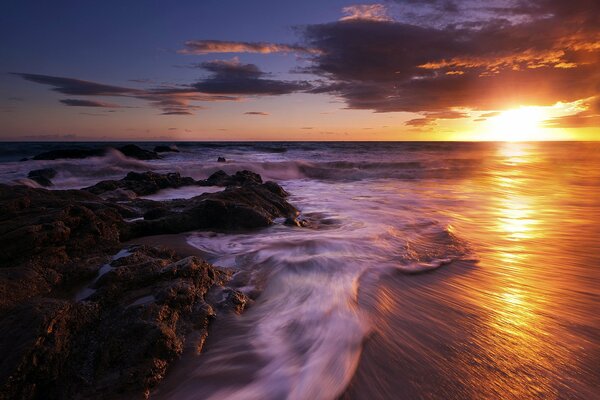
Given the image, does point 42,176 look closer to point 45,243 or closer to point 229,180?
point 229,180

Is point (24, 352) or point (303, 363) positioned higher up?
point (24, 352)

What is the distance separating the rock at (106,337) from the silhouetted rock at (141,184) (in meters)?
6.65

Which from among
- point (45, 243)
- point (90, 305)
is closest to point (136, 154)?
point (45, 243)

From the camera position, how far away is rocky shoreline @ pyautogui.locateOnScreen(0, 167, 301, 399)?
1837mm

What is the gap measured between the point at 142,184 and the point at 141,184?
3 cm

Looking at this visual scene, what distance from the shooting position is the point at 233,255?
4.35 metres

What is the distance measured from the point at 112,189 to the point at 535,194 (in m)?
12.4

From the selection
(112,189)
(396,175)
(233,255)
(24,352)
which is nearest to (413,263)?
(233,255)

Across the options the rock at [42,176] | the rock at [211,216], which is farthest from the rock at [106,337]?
the rock at [42,176]

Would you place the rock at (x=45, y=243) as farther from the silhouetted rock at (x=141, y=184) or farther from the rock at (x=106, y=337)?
the silhouetted rock at (x=141, y=184)

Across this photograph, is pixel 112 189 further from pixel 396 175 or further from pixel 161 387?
pixel 396 175

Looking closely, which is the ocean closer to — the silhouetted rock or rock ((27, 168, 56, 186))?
the silhouetted rock

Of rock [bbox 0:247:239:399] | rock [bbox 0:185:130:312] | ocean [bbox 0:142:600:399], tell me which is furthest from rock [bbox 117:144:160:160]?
rock [bbox 0:247:239:399]

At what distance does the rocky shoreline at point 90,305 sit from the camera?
184 centimetres
